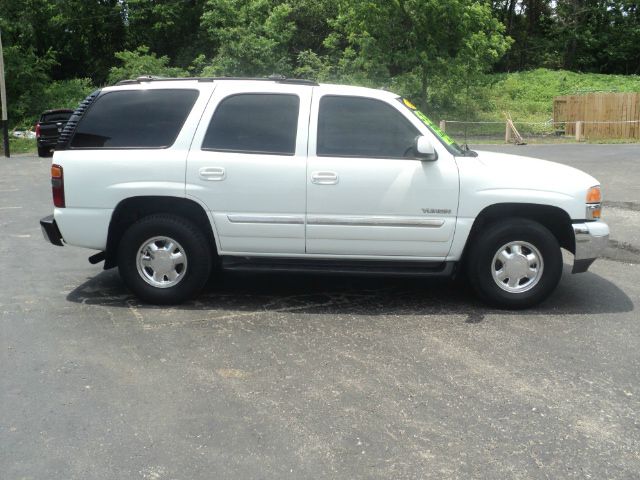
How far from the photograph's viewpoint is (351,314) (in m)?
6.21

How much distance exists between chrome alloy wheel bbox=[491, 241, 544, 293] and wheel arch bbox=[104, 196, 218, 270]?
96.8 inches

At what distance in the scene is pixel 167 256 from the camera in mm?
6402

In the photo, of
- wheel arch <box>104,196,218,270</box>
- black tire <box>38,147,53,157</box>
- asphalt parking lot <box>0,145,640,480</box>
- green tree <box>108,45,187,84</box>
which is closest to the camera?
asphalt parking lot <box>0,145,640,480</box>

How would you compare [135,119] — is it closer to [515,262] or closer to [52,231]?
[52,231]

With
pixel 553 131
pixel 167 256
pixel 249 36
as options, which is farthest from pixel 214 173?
pixel 249 36

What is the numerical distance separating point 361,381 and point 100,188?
3.00m

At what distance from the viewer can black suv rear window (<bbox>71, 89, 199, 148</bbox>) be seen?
21.0ft

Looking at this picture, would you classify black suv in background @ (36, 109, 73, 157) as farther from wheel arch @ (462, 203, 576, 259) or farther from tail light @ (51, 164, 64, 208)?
wheel arch @ (462, 203, 576, 259)

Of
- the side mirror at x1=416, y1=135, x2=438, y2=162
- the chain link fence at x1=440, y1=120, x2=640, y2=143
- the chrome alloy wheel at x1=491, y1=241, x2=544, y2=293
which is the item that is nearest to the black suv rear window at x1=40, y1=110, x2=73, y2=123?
the side mirror at x1=416, y1=135, x2=438, y2=162

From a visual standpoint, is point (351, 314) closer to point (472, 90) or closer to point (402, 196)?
point (402, 196)

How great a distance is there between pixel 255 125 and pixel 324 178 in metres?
0.80

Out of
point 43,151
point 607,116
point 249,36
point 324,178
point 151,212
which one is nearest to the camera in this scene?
point 324,178

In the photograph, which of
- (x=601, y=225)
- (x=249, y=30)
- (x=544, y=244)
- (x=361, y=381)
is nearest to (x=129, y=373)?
(x=361, y=381)

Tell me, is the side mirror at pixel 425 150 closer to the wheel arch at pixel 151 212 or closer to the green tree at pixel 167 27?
the wheel arch at pixel 151 212
